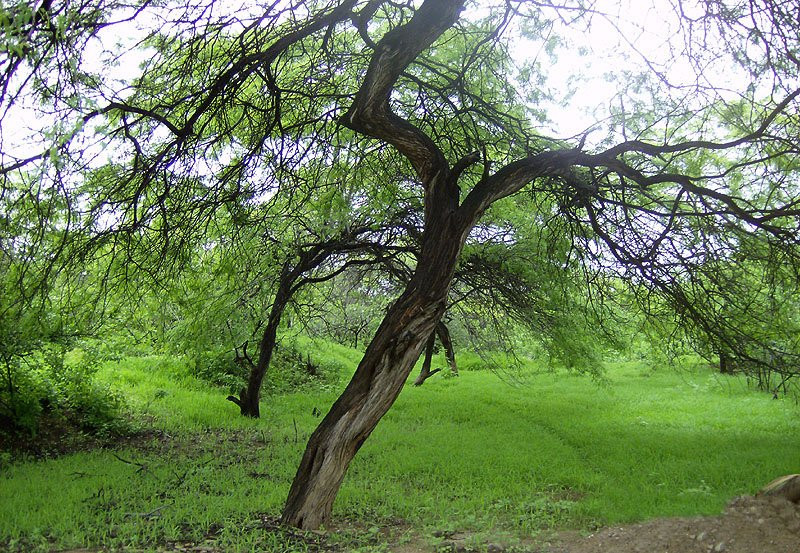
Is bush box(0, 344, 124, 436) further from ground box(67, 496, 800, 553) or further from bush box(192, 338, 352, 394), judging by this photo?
ground box(67, 496, 800, 553)

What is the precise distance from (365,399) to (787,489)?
5.01m

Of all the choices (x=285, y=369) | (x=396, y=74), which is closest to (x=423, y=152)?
(x=396, y=74)

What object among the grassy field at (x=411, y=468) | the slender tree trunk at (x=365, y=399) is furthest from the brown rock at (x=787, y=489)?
the slender tree trunk at (x=365, y=399)

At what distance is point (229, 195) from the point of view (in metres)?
7.40

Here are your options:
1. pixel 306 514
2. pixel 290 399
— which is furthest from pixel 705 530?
pixel 290 399

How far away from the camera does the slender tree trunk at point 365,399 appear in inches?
235

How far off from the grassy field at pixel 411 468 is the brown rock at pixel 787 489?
0.71m

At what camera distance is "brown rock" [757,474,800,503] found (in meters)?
7.00

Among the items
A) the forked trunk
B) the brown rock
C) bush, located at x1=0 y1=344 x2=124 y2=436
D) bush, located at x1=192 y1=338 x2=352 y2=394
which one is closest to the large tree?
the forked trunk

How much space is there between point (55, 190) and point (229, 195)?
268 cm

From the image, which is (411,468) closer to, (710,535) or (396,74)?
(710,535)

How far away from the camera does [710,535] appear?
21.0 ft

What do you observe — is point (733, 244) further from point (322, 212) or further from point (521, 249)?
point (322, 212)

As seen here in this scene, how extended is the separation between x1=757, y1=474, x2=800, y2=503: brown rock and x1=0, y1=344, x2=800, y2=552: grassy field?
2.32 feet
